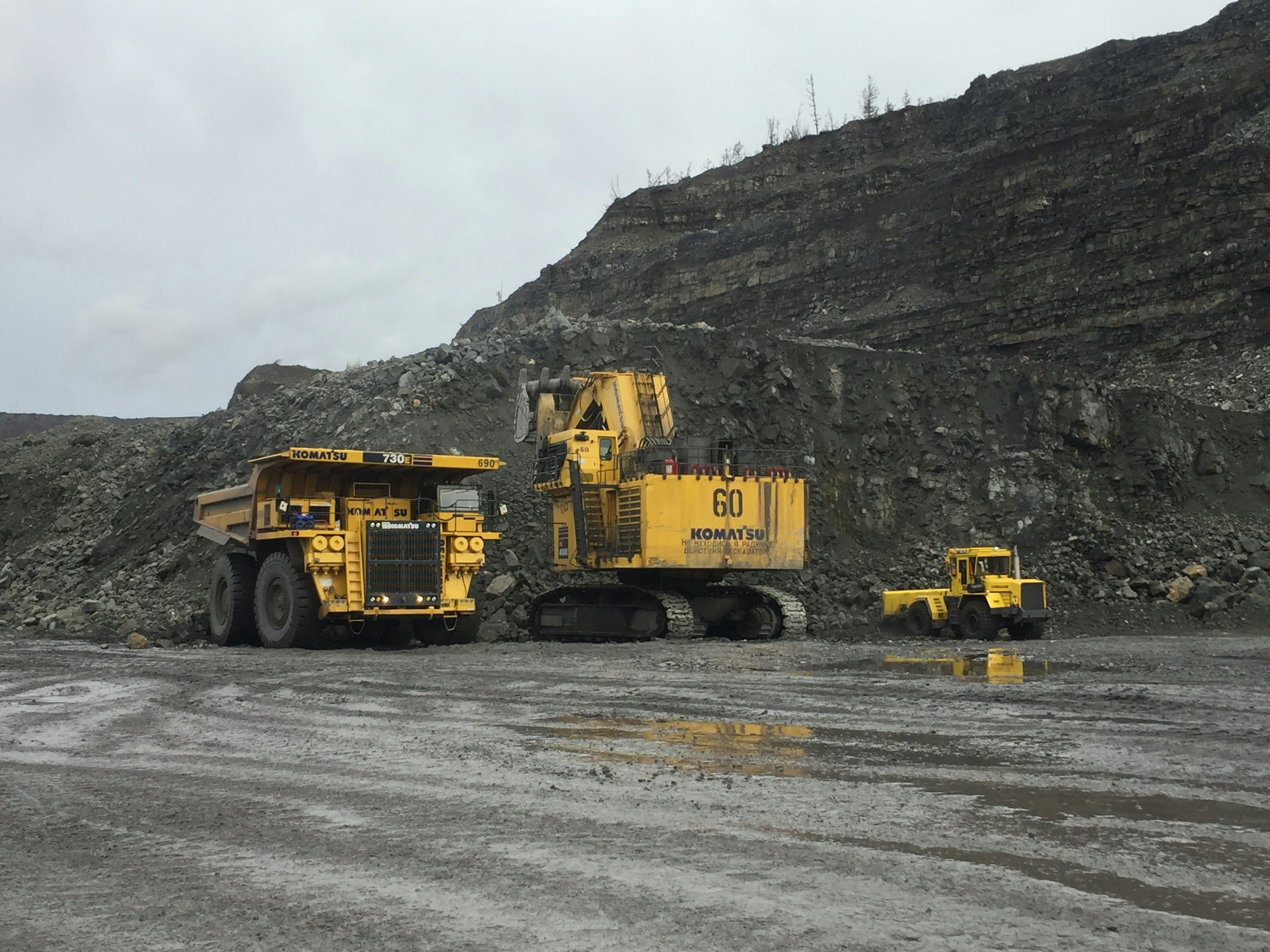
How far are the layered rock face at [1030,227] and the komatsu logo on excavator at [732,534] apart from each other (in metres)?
13.7

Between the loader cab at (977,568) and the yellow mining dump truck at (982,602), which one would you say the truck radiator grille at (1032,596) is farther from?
the loader cab at (977,568)

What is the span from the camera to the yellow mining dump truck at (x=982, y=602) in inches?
799

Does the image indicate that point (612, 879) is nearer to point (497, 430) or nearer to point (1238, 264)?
point (497, 430)

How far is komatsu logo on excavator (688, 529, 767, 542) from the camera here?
17938 mm

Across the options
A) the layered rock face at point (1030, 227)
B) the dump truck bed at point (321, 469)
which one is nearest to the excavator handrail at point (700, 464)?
the dump truck bed at point (321, 469)

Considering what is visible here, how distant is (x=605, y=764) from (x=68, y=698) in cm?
634

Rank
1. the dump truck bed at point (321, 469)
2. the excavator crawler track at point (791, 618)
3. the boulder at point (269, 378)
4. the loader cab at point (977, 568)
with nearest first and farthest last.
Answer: the dump truck bed at point (321, 469)
the excavator crawler track at point (791, 618)
the loader cab at point (977, 568)
the boulder at point (269, 378)

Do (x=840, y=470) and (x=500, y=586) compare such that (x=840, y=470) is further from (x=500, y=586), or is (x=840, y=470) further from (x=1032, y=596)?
(x=500, y=586)

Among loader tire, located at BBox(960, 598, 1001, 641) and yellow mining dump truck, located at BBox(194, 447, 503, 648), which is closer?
yellow mining dump truck, located at BBox(194, 447, 503, 648)

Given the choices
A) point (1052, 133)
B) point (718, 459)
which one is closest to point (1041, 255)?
point (1052, 133)

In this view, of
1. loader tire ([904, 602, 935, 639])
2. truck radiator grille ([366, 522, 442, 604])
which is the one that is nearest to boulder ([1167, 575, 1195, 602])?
loader tire ([904, 602, 935, 639])

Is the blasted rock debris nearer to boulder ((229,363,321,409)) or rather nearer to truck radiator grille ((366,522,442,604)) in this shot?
truck radiator grille ((366,522,442,604))

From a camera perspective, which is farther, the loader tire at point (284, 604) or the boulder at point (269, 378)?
the boulder at point (269, 378)

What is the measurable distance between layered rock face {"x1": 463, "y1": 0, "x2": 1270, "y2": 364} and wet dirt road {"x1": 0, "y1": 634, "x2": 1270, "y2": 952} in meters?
22.0
